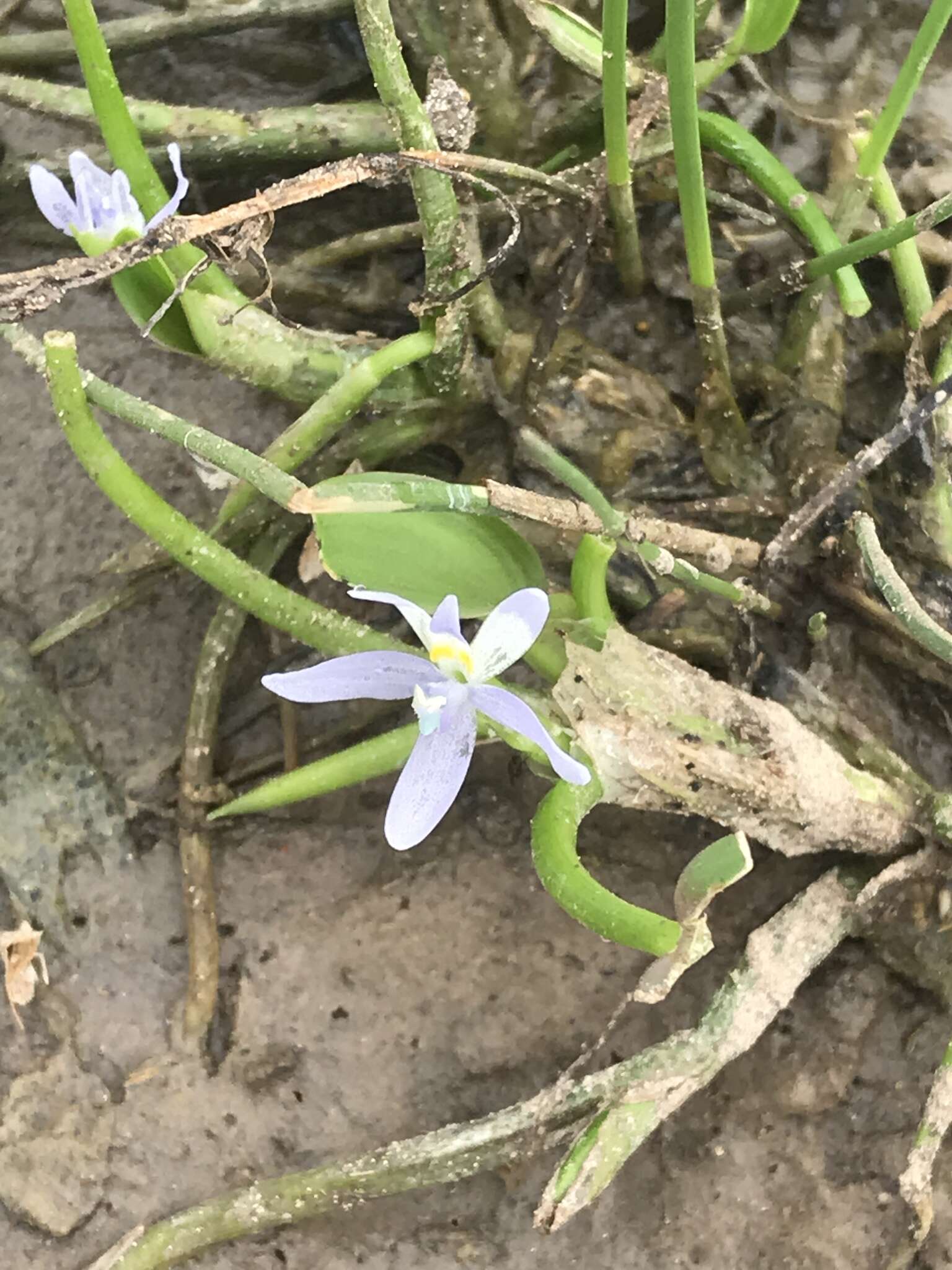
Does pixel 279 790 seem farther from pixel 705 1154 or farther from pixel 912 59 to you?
pixel 912 59

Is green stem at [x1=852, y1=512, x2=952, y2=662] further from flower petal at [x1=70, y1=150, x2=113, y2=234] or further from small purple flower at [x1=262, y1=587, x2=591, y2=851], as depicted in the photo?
flower petal at [x1=70, y1=150, x2=113, y2=234]

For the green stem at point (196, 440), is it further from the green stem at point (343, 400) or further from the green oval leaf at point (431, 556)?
the green stem at point (343, 400)

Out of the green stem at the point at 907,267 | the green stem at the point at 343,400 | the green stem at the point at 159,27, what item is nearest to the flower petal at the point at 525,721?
the green stem at the point at 343,400

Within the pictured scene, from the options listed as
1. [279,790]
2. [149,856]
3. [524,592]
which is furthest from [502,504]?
[149,856]

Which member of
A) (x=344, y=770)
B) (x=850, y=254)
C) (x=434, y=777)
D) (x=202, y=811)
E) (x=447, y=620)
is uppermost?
(x=850, y=254)

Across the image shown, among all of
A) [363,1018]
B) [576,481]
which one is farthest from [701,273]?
[363,1018]

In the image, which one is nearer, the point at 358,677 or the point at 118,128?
the point at 358,677

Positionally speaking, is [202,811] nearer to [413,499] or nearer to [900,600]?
[413,499]
